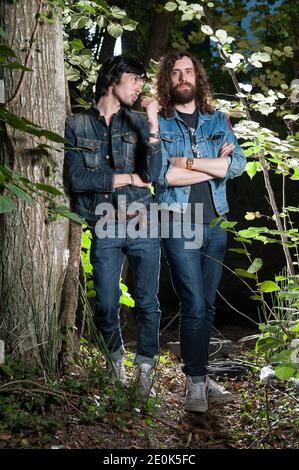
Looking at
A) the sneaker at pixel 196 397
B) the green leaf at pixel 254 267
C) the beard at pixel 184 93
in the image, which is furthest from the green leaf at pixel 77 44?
the sneaker at pixel 196 397

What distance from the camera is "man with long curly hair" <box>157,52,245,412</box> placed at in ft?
11.9

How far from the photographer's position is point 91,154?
3623 mm

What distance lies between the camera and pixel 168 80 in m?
3.79

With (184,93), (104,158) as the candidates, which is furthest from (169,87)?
(104,158)

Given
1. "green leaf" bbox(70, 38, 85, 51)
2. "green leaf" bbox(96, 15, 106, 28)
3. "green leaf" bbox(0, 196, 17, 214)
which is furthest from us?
"green leaf" bbox(70, 38, 85, 51)

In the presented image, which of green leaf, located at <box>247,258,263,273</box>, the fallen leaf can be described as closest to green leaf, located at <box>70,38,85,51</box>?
green leaf, located at <box>247,258,263,273</box>

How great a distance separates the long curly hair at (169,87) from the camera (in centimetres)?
380

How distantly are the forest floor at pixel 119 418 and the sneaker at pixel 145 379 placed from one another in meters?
0.05

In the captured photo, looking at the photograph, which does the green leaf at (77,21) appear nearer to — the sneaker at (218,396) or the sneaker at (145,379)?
the sneaker at (145,379)

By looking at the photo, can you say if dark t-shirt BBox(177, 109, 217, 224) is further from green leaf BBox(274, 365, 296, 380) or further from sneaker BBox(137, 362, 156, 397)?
green leaf BBox(274, 365, 296, 380)

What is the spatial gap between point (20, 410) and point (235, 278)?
21.1 ft

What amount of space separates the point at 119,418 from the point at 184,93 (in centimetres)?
170

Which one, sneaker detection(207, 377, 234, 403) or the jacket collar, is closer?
the jacket collar

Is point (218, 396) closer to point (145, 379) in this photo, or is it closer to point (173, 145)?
point (145, 379)
